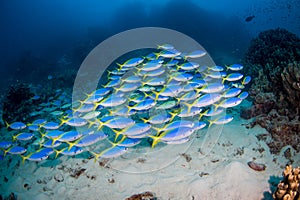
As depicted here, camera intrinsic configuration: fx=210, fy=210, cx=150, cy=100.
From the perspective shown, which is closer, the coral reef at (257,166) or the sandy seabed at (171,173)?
the sandy seabed at (171,173)

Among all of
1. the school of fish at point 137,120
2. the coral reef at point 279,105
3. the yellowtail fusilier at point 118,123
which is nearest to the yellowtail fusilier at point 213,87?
the school of fish at point 137,120

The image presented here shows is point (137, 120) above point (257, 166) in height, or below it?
above

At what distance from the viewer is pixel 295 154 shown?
5043 millimetres

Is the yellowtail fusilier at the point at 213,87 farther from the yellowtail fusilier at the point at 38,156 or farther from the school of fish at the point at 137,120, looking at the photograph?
the yellowtail fusilier at the point at 38,156

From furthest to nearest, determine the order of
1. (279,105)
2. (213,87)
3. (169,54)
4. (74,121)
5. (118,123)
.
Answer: (169,54), (279,105), (213,87), (74,121), (118,123)

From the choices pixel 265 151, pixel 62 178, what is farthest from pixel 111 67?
pixel 265 151

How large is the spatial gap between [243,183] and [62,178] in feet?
13.8

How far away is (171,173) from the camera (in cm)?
487

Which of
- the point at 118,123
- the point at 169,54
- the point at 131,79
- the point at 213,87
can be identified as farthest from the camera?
the point at 169,54

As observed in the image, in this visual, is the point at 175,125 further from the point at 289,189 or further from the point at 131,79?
the point at 131,79

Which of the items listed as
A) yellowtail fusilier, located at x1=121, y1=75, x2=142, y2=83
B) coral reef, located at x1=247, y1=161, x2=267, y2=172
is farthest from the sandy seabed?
yellowtail fusilier, located at x1=121, y1=75, x2=142, y2=83

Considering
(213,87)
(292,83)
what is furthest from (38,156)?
(292,83)

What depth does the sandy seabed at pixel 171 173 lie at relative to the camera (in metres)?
4.34

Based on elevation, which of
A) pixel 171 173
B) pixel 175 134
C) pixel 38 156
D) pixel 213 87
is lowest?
pixel 171 173
